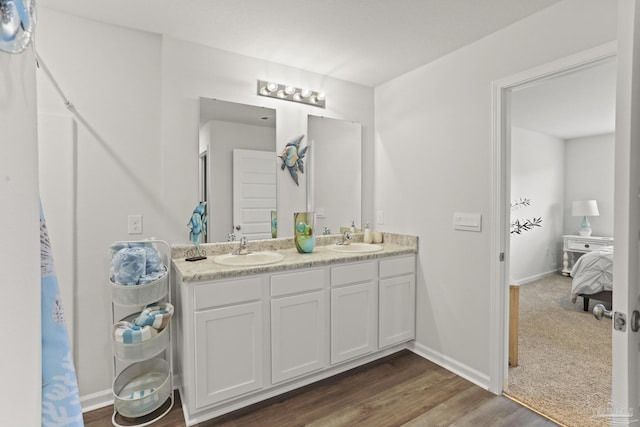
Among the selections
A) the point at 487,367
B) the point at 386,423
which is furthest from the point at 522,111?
the point at 386,423

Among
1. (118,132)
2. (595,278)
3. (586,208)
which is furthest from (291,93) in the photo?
(586,208)

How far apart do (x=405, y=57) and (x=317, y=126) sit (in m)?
0.92

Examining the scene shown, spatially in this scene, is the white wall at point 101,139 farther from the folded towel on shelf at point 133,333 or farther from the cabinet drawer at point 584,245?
the cabinet drawer at point 584,245

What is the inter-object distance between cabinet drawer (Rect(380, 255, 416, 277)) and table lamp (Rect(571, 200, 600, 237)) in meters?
4.31

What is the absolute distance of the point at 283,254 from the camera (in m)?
2.51

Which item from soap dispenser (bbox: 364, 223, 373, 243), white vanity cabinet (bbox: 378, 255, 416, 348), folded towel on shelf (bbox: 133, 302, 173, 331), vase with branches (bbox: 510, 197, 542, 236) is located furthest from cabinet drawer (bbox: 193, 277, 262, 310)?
vase with branches (bbox: 510, 197, 542, 236)

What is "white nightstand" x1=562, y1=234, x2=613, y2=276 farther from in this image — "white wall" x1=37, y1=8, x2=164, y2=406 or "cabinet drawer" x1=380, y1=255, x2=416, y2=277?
"white wall" x1=37, y1=8, x2=164, y2=406

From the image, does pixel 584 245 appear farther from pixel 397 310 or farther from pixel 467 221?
pixel 397 310

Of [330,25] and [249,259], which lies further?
[249,259]

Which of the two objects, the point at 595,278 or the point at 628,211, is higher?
the point at 628,211

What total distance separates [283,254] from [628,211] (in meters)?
2.01

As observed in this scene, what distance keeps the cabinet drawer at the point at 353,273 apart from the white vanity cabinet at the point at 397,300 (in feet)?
0.35

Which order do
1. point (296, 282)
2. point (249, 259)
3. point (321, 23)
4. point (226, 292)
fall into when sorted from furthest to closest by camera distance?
point (249, 259) < point (296, 282) < point (321, 23) < point (226, 292)

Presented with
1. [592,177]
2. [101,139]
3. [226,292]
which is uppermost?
[592,177]
